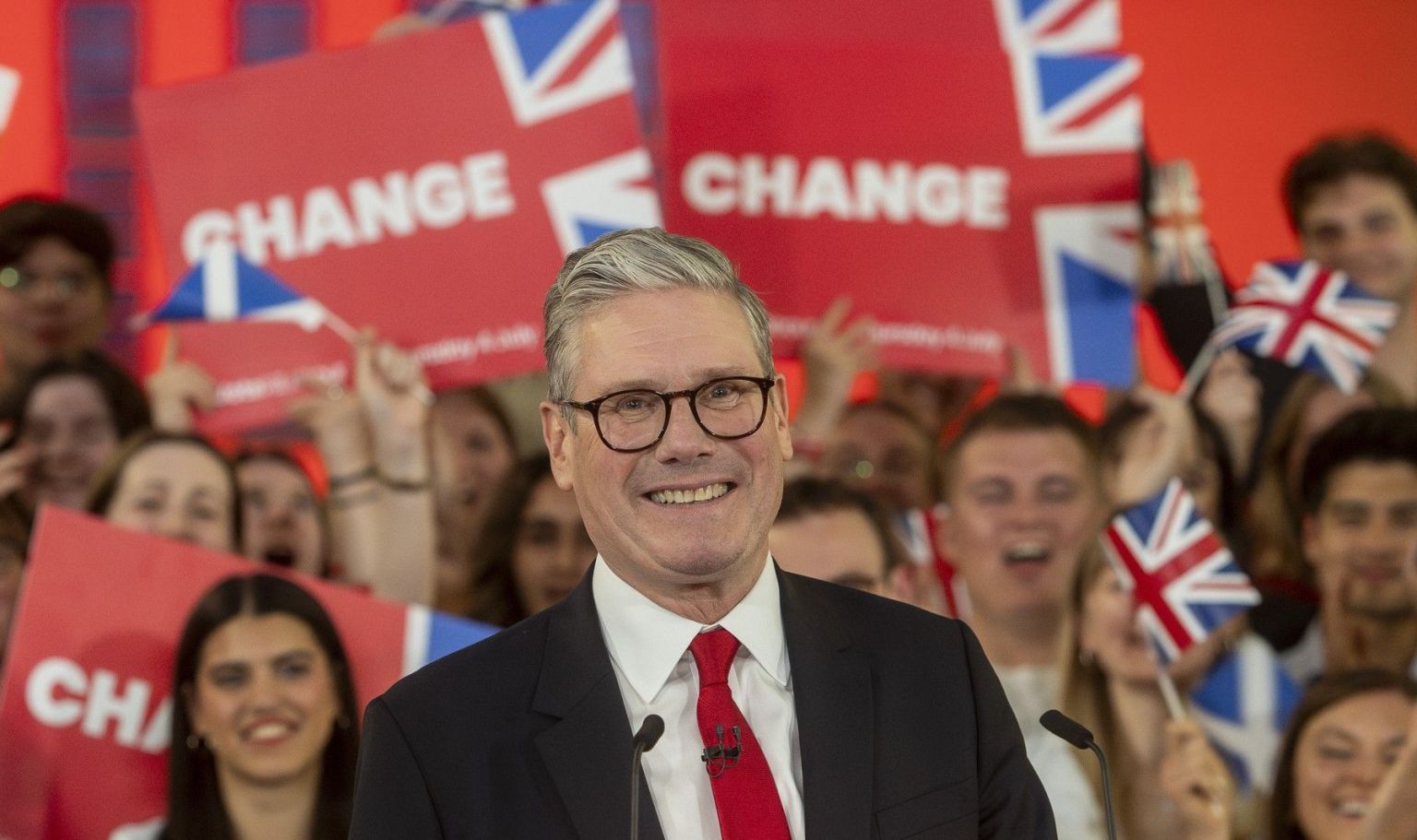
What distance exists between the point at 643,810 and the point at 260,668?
1.83m

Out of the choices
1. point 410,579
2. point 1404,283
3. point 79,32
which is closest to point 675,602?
point 410,579

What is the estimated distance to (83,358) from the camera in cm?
360

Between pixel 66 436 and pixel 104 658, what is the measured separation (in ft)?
2.23

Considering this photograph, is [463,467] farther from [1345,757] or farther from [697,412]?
[697,412]

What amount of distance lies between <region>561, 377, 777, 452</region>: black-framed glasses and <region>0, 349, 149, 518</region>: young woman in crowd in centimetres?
239

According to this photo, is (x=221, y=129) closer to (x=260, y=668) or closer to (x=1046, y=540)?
(x=260, y=668)

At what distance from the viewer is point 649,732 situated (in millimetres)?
1305

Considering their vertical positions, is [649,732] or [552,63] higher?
[552,63]

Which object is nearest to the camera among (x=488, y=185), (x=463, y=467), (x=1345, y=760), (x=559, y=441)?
(x=559, y=441)

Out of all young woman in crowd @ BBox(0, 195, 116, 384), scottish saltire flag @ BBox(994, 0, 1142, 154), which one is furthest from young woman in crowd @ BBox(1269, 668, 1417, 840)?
young woman in crowd @ BBox(0, 195, 116, 384)

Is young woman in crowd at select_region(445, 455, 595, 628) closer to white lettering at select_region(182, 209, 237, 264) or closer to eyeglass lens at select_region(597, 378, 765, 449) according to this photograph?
white lettering at select_region(182, 209, 237, 264)

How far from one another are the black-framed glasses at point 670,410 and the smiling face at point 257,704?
1.78 metres

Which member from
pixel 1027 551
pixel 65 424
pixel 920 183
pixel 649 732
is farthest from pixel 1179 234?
pixel 649 732

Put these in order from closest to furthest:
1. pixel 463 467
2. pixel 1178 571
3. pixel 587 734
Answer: pixel 587 734, pixel 1178 571, pixel 463 467
